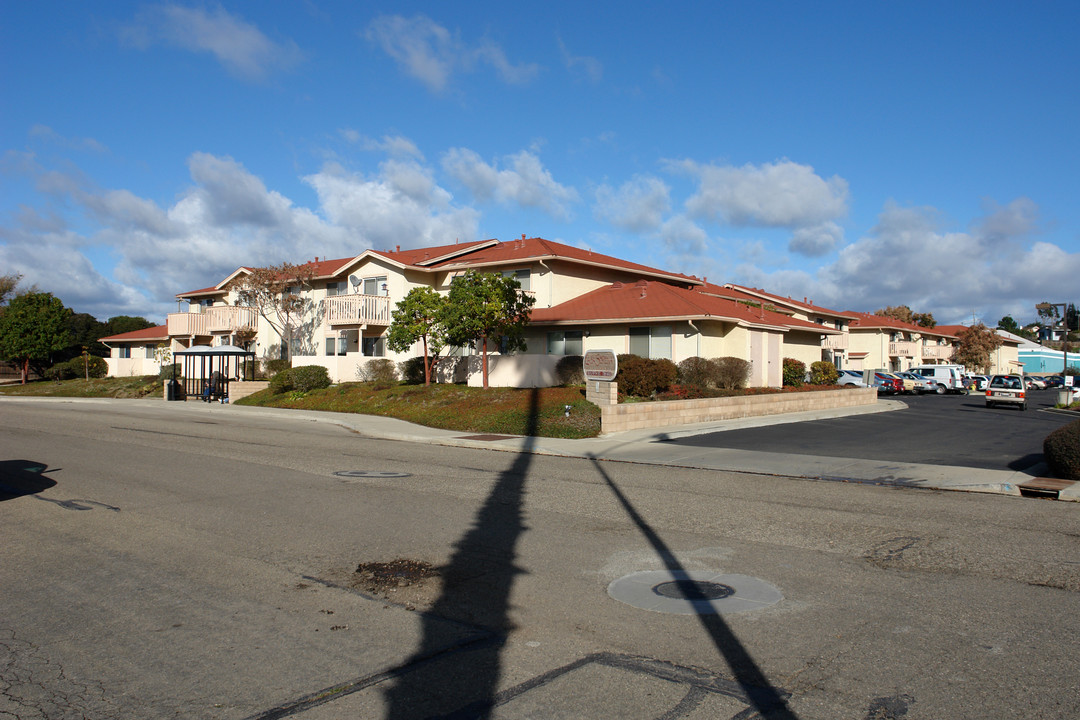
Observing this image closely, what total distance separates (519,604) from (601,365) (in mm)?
16489

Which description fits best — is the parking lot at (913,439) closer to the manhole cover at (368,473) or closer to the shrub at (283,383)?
the manhole cover at (368,473)

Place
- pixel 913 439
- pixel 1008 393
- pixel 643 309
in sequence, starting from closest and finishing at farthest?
pixel 913 439
pixel 643 309
pixel 1008 393

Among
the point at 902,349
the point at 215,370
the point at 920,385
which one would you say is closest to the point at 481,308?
the point at 215,370

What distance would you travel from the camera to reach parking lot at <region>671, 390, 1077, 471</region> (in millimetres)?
16516

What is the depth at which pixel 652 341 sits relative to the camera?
1249 inches

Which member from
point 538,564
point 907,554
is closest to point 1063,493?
point 907,554

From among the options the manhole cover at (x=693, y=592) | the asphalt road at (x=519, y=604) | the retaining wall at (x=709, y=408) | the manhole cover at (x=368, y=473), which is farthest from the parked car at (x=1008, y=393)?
the manhole cover at (x=693, y=592)

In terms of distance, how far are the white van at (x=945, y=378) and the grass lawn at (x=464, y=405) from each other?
3607cm

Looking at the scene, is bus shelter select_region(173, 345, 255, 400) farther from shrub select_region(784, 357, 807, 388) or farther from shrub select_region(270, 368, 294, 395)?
shrub select_region(784, 357, 807, 388)

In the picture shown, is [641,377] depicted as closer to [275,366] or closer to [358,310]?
[358,310]

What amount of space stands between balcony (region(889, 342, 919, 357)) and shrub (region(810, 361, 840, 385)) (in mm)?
29998

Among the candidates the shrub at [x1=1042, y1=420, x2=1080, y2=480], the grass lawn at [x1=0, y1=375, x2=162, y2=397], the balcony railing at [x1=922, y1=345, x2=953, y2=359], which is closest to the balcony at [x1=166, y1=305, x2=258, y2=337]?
the grass lawn at [x1=0, y1=375, x2=162, y2=397]

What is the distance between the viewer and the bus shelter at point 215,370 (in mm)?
36312

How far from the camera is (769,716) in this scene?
164 inches
